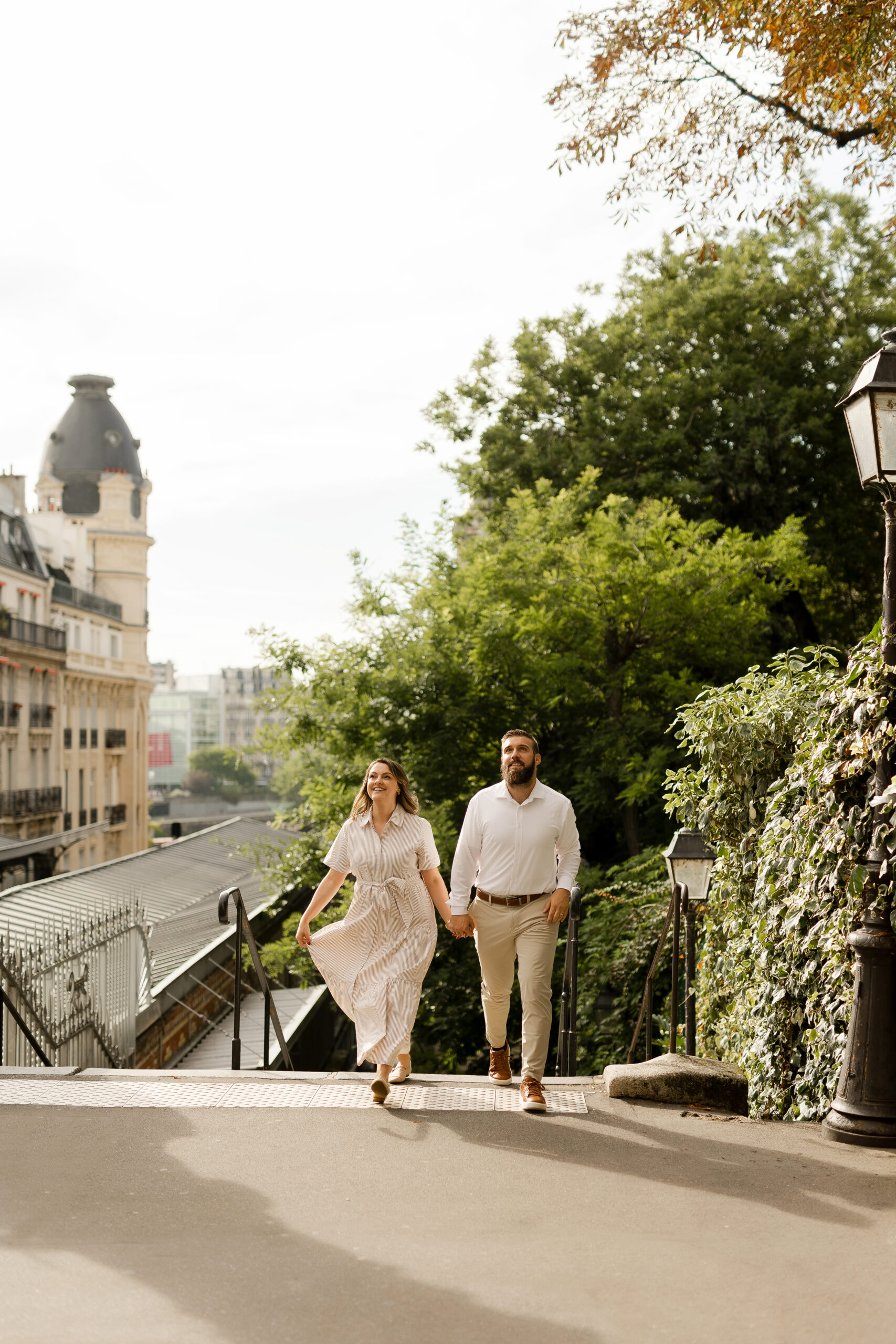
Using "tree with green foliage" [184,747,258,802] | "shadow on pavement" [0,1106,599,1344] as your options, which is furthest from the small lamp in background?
"tree with green foliage" [184,747,258,802]

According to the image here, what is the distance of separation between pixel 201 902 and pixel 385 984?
21.1 metres

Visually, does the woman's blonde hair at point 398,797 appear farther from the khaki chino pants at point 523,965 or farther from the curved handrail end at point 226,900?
the curved handrail end at point 226,900

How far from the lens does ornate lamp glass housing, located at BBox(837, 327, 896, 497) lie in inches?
220

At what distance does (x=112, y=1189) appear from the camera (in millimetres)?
4660

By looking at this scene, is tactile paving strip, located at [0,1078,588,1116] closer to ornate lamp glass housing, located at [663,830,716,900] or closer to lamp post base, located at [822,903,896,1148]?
lamp post base, located at [822,903,896,1148]

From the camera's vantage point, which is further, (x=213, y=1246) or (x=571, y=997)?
(x=571, y=997)

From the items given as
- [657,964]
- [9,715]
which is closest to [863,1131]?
[657,964]

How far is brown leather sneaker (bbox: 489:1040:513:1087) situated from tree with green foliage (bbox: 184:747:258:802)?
522ft

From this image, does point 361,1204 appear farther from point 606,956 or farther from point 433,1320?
point 606,956

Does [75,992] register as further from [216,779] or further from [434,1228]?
[216,779]

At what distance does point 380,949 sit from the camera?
6.52 metres

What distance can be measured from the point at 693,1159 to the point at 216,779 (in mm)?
171162

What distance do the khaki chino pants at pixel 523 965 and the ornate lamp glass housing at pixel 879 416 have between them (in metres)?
2.62

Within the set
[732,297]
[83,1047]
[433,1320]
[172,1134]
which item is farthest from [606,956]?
[732,297]
